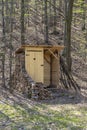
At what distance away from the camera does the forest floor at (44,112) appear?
8305 millimetres

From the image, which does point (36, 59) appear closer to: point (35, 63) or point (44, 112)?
point (35, 63)

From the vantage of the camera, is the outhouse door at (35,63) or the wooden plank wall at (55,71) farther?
the wooden plank wall at (55,71)

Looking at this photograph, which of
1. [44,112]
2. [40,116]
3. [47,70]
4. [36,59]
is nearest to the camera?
[40,116]

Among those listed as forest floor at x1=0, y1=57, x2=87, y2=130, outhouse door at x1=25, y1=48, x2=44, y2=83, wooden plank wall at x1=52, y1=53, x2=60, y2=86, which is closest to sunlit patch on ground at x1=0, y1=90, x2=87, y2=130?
forest floor at x1=0, y1=57, x2=87, y2=130

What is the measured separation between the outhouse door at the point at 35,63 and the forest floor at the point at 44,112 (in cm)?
123

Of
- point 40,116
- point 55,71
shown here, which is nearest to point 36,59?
point 55,71

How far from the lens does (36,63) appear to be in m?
14.5

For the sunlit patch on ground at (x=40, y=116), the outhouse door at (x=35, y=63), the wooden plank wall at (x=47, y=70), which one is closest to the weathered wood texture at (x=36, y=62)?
the outhouse door at (x=35, y=63)

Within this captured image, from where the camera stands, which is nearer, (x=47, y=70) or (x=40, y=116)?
(x=40, y=116)

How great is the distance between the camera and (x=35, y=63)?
14.5m

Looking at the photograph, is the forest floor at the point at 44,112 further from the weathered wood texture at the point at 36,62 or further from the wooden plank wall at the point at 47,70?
the wooden plank wall at the point at 47,70

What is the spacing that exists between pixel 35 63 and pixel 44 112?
478cm

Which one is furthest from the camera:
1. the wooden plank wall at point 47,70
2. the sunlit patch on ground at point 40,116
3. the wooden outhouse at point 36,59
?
the wooden plank wall at point 47,70

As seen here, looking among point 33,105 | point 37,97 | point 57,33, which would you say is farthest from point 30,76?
point 57,33
